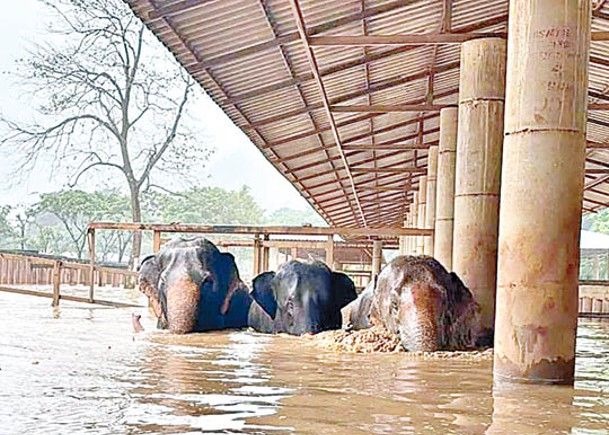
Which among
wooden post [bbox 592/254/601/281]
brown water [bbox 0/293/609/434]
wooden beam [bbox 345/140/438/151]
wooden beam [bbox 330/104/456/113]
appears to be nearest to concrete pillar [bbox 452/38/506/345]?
brown water [bbox 0/293/609/434]

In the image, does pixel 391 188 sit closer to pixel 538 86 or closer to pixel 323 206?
pixel 323 206

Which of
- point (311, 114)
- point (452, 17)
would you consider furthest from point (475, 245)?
point (311, 114)

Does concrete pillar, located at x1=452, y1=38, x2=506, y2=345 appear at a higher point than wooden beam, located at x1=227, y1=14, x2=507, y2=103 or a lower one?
lower

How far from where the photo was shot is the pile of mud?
30.7 feet

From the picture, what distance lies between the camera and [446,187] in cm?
1606

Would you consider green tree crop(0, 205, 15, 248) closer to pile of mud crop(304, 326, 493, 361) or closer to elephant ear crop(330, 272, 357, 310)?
elephant ear crop(330, 272, 357, 310)

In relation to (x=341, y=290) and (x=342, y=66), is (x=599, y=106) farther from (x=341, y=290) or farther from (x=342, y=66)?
(x=341, y=290)

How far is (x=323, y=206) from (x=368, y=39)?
80.0 ft

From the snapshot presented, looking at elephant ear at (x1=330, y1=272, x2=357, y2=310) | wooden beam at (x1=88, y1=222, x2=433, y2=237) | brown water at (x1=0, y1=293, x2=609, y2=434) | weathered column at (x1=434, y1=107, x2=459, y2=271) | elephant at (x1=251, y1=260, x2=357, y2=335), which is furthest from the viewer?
weathered column at (x1=434, y1=107, x2=459, y2=271)

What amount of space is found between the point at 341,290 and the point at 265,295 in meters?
1.10

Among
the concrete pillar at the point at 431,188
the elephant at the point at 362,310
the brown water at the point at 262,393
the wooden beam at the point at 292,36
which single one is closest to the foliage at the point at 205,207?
the concrete pillar at the point at 431,188

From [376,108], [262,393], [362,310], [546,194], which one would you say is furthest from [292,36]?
[262,393]

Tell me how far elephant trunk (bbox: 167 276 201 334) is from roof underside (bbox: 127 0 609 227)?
3.04 metres

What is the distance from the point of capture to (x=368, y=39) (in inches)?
443
